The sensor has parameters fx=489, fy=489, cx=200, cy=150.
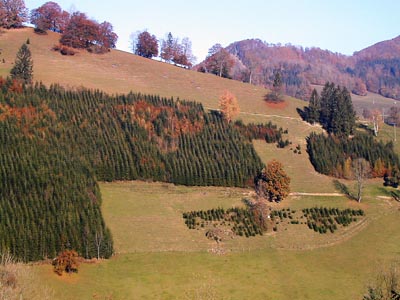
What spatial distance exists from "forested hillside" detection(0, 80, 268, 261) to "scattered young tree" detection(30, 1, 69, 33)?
3874 cm

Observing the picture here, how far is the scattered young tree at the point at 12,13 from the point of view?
4035 inches

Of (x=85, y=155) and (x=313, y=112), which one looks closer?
(x=85, y=155)

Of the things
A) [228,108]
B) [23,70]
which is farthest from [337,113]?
[23,70]

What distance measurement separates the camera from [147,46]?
11506 cm

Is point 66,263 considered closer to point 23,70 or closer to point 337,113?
point 23,70

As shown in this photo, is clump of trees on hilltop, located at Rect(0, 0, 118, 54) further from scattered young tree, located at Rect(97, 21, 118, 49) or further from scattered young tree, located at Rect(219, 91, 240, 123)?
scattered young tree, located at Rect(219, 91, 240, 123)

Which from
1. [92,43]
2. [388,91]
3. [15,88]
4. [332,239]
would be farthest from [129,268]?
[388,91]

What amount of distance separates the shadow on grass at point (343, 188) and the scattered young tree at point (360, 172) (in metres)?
0.93

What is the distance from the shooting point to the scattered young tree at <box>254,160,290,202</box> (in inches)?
2302

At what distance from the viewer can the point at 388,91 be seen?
179 meters

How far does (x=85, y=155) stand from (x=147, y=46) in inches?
2450

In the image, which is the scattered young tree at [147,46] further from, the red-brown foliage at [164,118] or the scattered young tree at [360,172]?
the scattered young tree at [360,172]

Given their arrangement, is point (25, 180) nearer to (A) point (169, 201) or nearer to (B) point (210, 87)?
(A) point (169, 201)

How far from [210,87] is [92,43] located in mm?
28763
